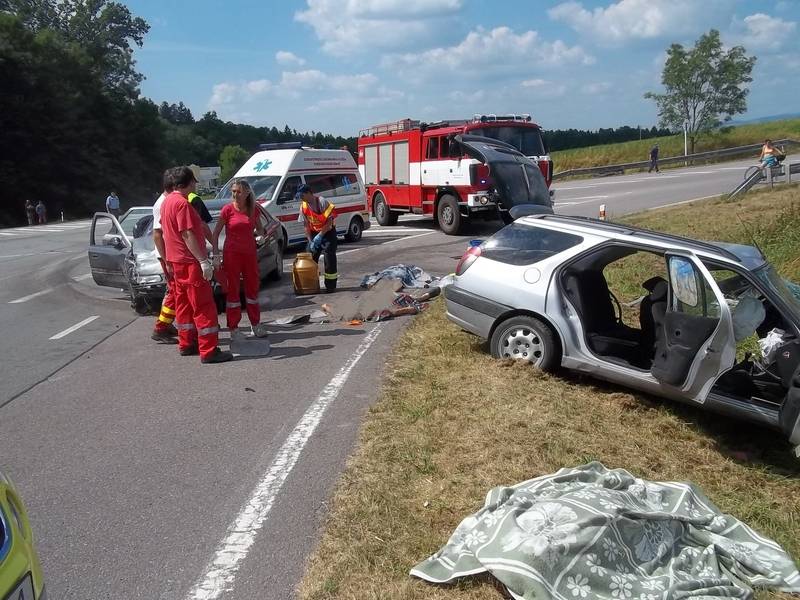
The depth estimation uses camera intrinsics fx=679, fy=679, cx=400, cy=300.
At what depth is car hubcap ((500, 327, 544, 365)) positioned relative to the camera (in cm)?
582

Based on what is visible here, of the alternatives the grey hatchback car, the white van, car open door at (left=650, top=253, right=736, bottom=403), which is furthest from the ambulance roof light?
car open door at (left=650, top=253, right=736, bottom=403)

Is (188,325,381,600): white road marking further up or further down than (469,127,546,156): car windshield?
further down

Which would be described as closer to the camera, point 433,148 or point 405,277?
point 405,277

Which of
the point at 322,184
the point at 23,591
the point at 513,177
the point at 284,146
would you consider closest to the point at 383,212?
the point at 322,184

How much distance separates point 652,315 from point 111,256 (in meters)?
8.06

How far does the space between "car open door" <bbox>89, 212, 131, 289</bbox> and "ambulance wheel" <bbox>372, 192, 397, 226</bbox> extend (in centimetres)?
948

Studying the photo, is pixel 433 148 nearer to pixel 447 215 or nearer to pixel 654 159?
pixel 447 215

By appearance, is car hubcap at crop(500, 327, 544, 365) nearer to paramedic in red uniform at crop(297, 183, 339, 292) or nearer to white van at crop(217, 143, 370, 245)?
paramedic in red uniform at crop(297, 183, 339, 292)

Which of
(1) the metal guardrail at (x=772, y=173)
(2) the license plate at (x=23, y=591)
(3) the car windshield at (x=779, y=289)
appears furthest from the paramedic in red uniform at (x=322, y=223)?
(1) the metal guardrail at (x=772, y=173)

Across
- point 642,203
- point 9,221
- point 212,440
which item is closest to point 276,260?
point 212,440

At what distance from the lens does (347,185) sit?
1562 centimetres

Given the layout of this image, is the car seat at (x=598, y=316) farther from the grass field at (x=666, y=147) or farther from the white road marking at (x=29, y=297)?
the grass field at (x=666, y=147)

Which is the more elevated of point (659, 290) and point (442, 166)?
point (442, 166)

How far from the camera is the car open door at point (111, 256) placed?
10.1 meters
